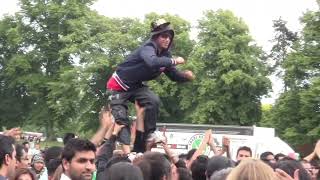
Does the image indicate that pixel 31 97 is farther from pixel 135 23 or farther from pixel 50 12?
pixel 135 23

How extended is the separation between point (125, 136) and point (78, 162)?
275 centimetres

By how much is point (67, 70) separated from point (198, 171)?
40.8 m

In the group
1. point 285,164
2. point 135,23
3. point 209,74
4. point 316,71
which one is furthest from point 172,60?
point 135,23

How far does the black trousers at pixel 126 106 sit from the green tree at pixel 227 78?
3537 cm

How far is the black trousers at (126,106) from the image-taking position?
811 cm

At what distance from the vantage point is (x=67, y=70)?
4756cm

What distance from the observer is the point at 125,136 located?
8133 mm

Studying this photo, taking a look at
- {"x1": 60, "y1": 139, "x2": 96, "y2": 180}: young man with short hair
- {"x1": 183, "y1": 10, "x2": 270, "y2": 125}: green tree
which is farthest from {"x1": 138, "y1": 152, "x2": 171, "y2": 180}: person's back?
{"x1": 183, "y1": 10, "x2": 270, "y2": 125}: green tree

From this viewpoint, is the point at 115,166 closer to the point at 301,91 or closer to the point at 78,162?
the point at 78,162

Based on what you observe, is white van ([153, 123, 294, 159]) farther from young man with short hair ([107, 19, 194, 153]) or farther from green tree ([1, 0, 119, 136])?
green tree ([1, 0, 119, 136])

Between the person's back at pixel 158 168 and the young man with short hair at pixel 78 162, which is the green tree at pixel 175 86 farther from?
the young man with short hair at pixel 78 162

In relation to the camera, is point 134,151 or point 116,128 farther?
point 134,151

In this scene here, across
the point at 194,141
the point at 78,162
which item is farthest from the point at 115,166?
the point at 194,141

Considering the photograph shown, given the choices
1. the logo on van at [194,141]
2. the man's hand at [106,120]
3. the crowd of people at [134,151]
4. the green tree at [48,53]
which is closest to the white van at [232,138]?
the logo on van at [194,141]
